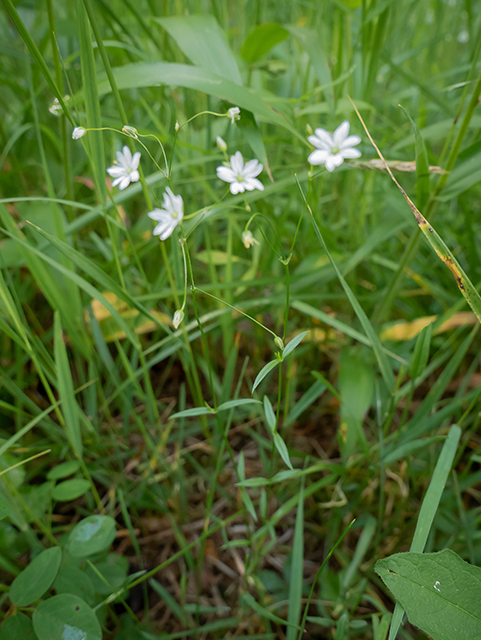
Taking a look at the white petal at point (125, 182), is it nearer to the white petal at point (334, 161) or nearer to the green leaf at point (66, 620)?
the white petal at point (334, 161)

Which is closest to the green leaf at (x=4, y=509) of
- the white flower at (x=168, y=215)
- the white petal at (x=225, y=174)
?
the white flower at (x=168, y=215)

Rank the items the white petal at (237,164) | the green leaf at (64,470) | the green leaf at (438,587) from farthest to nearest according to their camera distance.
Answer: the green leaf at (64,470) → the white petal at (237,164) → the green leaf at (438,587)

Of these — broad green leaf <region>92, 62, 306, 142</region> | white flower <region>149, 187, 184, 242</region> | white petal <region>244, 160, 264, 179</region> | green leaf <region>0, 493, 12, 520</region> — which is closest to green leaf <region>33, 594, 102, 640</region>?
green leaf <region>0, 493, 12, 520</region>

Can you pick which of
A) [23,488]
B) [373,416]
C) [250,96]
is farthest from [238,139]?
[23,488]

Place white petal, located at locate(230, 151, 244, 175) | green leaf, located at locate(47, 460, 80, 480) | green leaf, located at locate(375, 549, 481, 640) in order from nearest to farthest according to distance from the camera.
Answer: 1. green leaf, located at locate(375, 549, 481, 640)
2. white petal, located at locate(230, 151, 244, 175)
3. green leaf, located at locate(47, 460, 80, 480)

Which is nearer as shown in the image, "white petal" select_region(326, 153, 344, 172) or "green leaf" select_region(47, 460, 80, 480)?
"white petal" select_region(326, 153, 344, 172)

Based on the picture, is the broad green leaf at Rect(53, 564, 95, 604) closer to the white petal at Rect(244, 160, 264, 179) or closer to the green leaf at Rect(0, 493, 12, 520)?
the green leaf at Rect(0, 493, 12, 520)
